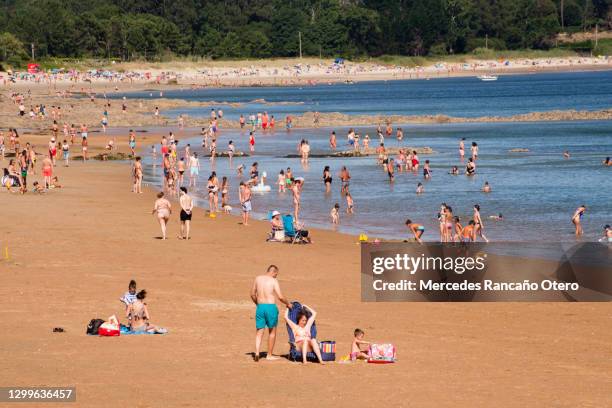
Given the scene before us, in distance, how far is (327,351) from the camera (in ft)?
47.5

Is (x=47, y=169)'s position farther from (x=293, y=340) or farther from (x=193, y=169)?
(x=293, y=340)

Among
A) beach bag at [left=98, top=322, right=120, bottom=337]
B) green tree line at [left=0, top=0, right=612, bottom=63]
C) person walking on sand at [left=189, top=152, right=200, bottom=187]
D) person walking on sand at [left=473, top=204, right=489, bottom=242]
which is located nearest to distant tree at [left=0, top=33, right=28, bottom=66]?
green tree line at [left=0, top=0, right=612, bottom=63]

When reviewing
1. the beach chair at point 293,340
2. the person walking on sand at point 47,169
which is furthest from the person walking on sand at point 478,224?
the person walking on sand at point 47,169

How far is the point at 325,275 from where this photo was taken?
21531 mm

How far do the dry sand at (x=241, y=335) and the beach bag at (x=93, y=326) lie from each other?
0.68 feet

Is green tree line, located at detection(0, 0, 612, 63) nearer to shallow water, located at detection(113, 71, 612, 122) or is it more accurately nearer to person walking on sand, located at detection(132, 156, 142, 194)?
shallow water, located at detection(113, 71, 612, 122)

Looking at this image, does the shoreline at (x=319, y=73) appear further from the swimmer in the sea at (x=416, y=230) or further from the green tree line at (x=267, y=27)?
the swimmer in the sea at (x=416, y=230)

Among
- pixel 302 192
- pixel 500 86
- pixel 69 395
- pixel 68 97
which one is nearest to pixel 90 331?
pixel 69 395

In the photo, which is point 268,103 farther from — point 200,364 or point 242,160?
point 200,364

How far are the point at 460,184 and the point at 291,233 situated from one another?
53.4ft

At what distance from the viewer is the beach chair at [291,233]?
84.8 ft

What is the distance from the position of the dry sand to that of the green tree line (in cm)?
11642

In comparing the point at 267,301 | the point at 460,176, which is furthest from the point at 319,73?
the point at 267,301

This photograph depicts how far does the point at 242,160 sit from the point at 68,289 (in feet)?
104
